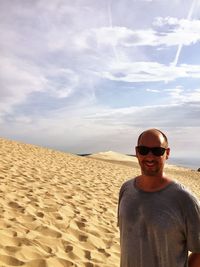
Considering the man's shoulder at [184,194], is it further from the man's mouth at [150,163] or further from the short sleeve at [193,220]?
the man's mouth at [150,163]

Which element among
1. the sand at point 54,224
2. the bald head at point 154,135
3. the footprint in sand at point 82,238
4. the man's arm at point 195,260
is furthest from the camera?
the footprint in sand at point 82,238

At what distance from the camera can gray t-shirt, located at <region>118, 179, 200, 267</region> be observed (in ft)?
7.97

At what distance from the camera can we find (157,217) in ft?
8.11

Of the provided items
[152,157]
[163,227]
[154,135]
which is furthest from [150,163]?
[163,227]

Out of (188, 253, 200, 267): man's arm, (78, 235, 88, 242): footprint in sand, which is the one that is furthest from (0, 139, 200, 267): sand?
(188, 253, 200, 267): man's arm

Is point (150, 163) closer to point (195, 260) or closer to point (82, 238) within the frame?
point (195, 260)

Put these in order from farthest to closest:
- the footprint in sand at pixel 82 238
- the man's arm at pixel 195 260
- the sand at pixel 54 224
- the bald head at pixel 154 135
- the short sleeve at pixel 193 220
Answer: the footprint in sand at pixel 82 238 < the sand at pixel 54 224 < the bald head at pixel 154 135 < the man's arm at pixel 195 260 < the short sleeve at pixel 193 220

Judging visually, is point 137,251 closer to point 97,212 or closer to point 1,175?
point 97,212

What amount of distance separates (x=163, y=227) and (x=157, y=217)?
7cm

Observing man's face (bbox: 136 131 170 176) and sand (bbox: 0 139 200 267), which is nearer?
man's face (bbox: 136 131 170 176)

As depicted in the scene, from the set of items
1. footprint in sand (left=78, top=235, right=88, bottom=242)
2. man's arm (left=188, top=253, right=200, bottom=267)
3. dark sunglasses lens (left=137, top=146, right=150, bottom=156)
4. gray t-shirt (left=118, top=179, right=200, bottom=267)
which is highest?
dark sunglasses lens (left=137, top=146, right=150, bottom=156)

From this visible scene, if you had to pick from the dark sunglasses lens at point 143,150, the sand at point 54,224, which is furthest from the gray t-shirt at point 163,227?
the sand at point 54,224

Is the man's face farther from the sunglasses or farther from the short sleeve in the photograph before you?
the short sleeve

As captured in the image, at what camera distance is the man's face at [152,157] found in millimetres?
2596
